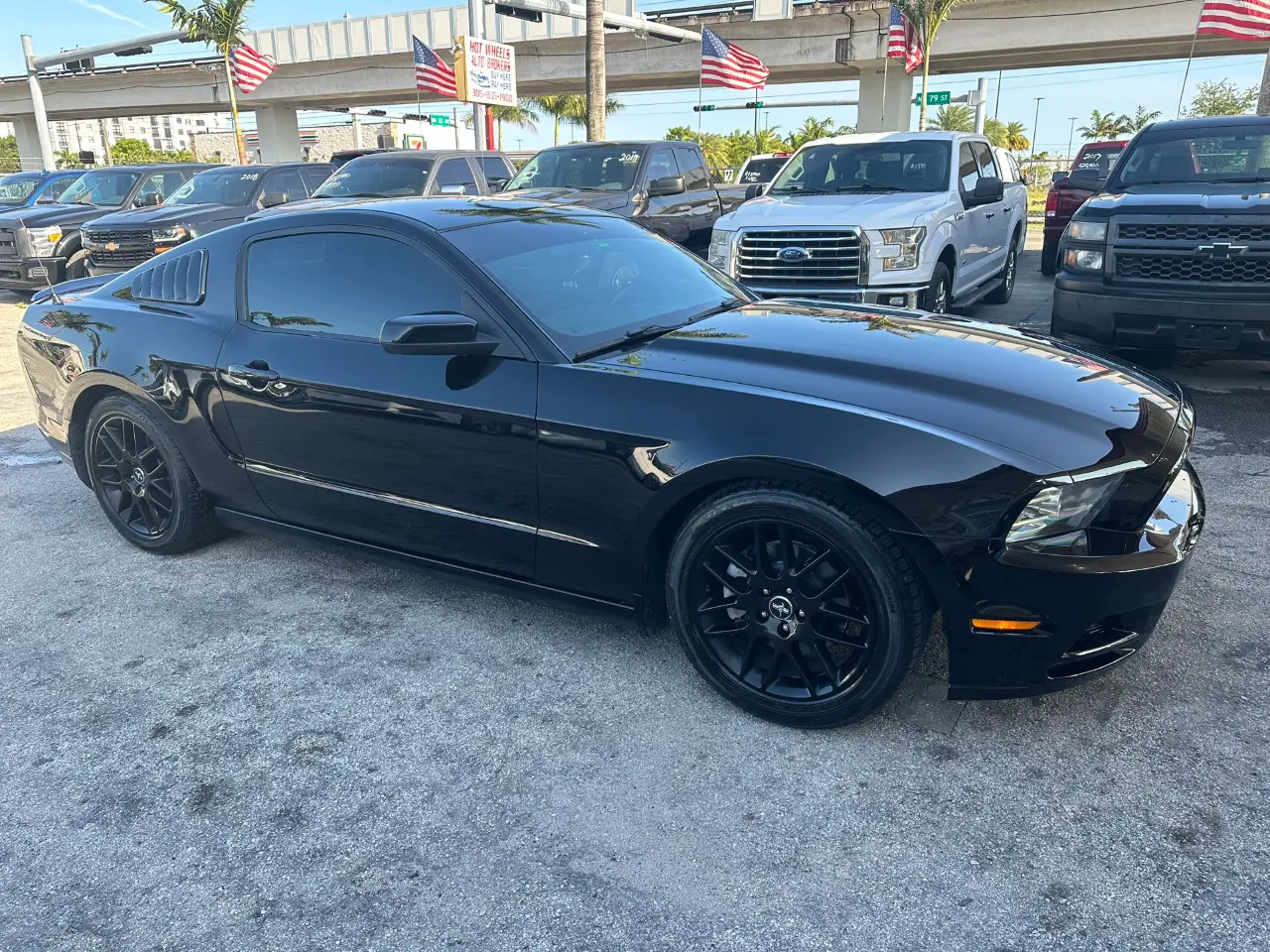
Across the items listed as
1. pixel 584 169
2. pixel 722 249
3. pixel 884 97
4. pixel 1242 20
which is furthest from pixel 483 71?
pixel 884 97

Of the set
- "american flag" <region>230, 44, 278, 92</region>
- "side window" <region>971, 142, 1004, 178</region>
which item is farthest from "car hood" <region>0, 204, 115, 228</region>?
"side window" <region>971, 142, 1004, 178</region>

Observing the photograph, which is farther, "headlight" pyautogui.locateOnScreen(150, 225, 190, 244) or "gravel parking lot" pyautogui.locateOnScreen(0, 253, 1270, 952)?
"headlight" pyautogui.locateOnScreen(150, 225, 190, 244)

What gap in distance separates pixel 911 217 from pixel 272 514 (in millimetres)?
5397

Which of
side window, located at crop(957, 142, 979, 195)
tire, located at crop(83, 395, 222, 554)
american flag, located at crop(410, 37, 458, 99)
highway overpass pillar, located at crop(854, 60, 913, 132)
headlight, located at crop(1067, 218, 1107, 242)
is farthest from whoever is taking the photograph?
highway overpass pillar, located at crop(854, 60, 913, 132)

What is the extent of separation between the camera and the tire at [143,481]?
400 cm

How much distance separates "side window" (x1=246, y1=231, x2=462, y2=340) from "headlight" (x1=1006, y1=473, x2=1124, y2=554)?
6.38 ft

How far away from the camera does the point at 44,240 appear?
12.4 m

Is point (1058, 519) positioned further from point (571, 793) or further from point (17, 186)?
point (17, 186)

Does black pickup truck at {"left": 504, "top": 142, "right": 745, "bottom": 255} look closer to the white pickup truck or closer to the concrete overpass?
the white pickup truck

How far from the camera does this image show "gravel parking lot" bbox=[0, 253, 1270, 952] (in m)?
2.08

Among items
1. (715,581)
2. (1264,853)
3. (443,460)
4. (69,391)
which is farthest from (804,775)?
(69,391)

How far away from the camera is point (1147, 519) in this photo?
258cm

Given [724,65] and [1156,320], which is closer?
[1156,320]

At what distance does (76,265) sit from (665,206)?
819 centimetres
